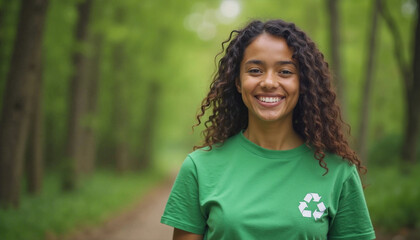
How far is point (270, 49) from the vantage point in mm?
2137

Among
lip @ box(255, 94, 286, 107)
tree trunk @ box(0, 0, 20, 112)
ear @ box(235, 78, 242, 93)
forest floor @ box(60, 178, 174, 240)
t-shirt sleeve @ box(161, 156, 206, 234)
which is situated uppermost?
tree trunk @ box(0, 0, 20, 112)

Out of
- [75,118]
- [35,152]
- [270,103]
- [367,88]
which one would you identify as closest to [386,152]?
[367,88]

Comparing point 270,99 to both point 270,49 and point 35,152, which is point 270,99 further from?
point 35,152

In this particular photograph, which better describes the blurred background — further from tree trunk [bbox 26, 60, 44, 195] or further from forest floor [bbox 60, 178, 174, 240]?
forest floor [bbox 60, 178, 174, 240]

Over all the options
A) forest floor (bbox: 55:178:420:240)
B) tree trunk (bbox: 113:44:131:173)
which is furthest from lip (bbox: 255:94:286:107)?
tree trunk (bbox: 113:44:131:173)

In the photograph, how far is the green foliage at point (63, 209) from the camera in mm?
7100

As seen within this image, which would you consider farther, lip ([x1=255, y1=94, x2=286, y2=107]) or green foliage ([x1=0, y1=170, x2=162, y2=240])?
green foliage ([x1=0, y1=170, x2=162, y2=240])

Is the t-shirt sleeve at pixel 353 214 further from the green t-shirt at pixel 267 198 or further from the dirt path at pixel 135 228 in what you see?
the dirt path at pixel 135 228

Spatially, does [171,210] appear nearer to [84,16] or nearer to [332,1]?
[332,1]

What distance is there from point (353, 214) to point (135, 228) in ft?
27.0

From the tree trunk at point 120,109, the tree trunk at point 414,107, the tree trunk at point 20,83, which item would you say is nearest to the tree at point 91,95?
the tree trunk at point 120,109

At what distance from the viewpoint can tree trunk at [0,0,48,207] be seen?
7.14 meters

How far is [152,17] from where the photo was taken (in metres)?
15.2

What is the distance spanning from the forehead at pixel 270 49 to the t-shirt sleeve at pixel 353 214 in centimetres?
72
